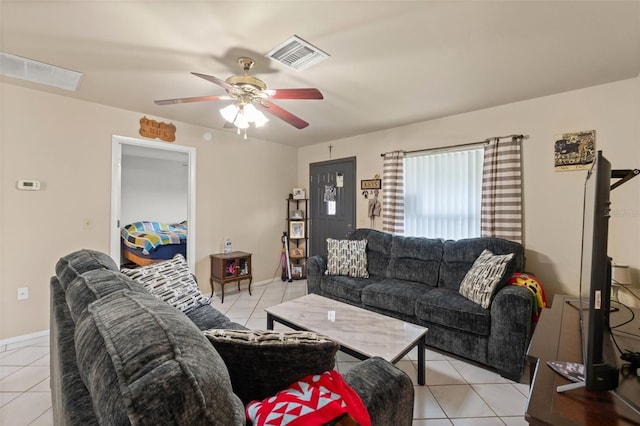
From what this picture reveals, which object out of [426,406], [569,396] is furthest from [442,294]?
[569,396]

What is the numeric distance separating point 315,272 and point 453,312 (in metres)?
1.64

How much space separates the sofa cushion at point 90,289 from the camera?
0.94 metres

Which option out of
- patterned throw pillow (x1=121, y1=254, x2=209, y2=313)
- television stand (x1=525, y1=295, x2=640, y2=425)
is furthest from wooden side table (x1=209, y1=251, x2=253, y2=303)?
television stand (x1=525, y1=295, x2=640, y2=425)

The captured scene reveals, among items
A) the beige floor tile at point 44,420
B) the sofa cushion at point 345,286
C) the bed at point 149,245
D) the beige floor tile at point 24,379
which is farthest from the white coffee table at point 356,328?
the bed at point 149,245

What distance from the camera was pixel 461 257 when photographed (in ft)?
9.53

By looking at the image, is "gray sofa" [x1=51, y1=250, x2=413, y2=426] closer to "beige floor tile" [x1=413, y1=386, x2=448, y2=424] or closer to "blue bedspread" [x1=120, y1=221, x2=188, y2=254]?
"beige floor tile" [x1=413, y1=386, x2=448, y2=424]

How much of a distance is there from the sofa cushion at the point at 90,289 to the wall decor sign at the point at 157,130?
2.83 metres

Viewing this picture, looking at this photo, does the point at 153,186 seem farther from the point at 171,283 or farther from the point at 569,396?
the point at 569,396

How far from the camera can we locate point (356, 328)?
202cm

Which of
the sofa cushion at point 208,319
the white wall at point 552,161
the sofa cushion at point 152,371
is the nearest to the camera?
the sofa cushion at point 152,371

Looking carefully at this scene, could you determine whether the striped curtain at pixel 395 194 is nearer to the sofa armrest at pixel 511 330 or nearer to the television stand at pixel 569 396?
the sofa armrest at pixel 511 330

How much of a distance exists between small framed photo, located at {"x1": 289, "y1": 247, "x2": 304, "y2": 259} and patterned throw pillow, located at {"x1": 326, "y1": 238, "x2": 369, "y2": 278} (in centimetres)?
149

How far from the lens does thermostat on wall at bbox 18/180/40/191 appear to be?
2.69m

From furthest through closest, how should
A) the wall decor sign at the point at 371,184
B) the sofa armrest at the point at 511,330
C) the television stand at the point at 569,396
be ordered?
the wall decor sign at the point at 371,184 → the sofa armrest at the point at 511,330 → the television stand at the point at 569,396
